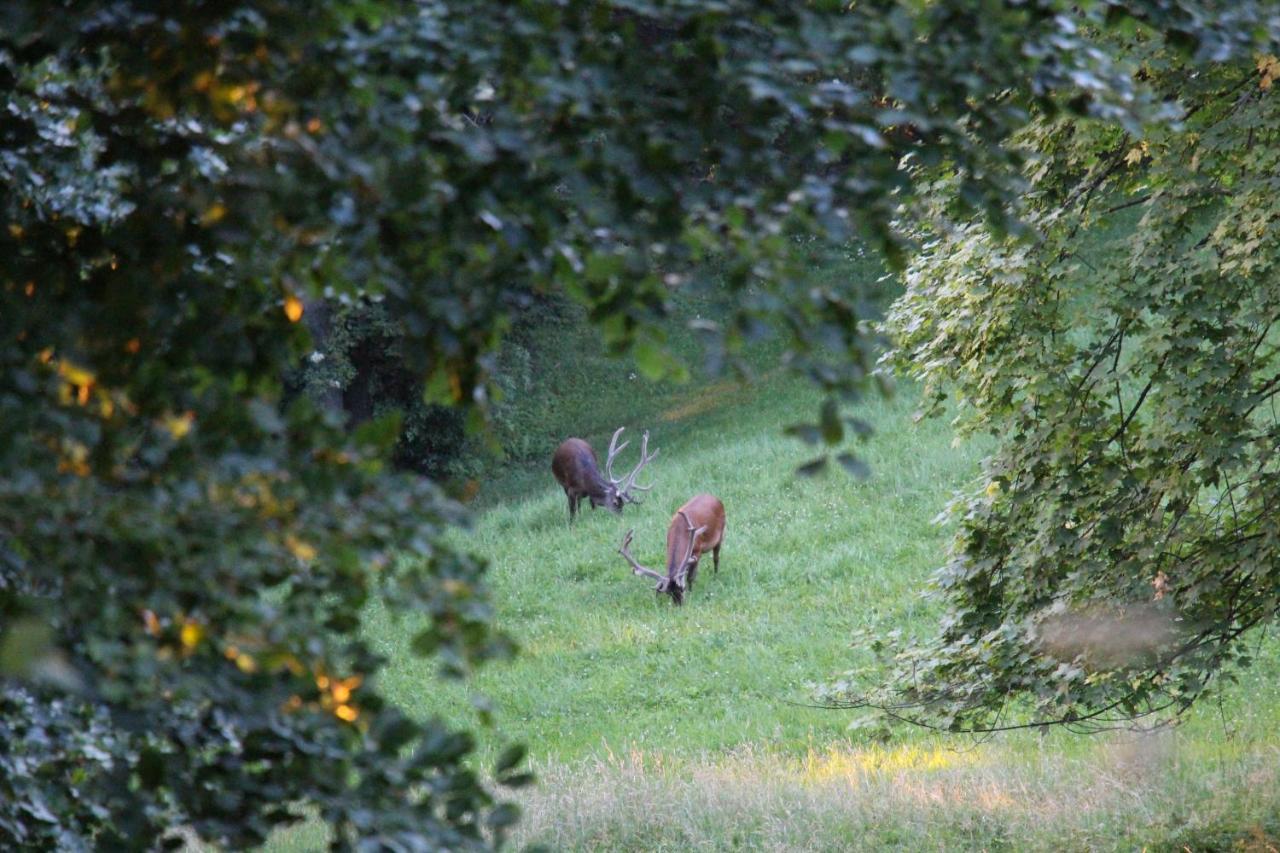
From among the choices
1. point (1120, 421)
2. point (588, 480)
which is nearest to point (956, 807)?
point (1120, 421)

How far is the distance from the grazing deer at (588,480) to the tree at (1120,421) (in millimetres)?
13972

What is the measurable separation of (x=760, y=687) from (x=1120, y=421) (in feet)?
26.4

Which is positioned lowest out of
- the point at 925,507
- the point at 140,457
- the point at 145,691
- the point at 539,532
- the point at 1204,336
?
the point at 539,532

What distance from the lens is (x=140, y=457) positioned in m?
2.11

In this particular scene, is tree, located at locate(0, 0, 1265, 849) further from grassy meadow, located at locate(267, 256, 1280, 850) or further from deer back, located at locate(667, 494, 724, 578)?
deer back, located at locate(667, 494, 724, 578)

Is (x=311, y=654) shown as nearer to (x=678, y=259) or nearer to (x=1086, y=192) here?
(x=678, y=259)

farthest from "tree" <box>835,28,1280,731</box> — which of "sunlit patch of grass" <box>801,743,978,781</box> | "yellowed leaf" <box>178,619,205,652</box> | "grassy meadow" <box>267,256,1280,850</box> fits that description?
"yellowed leaf" <box>178,619,205,652</box>

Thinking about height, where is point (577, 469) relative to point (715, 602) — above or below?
below

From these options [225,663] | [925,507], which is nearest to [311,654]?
[225,663]

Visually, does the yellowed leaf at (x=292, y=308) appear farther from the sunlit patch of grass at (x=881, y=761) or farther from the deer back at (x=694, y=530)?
the deer back at (x=694, y=530)

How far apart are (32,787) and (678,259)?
2.04 m

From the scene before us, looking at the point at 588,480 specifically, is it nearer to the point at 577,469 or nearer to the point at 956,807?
the point at 577,469

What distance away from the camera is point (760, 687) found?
14.7 meters

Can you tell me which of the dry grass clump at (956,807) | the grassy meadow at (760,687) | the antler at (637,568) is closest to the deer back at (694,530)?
the antler at (637,568)
